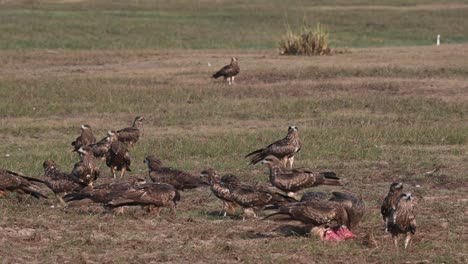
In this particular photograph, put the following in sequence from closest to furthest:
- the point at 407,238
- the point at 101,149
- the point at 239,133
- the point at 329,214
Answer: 1. the point at 407,238
2. the point at 329,214
3. the point at 101,149
4. the point at 239,133

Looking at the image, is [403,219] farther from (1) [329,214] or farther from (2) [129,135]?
(2) [129,135]

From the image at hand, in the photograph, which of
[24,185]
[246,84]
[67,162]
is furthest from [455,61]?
[24,185]

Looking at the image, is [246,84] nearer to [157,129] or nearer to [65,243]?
[157,129]

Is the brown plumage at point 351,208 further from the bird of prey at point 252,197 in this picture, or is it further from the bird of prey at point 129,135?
the bird of prey at point 129,135

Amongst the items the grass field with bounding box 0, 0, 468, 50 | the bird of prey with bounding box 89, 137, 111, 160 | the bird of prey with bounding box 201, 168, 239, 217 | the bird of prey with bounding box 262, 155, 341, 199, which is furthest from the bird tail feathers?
the grass field with bounding box 0, 0, 468, 50

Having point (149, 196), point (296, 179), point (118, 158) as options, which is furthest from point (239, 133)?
point (149, 196)

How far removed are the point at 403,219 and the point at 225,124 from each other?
11.5 metres

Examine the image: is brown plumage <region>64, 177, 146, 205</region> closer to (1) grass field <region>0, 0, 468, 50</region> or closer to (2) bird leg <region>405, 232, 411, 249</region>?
(2) bird leg <region>405, 232, 411, 249</region>

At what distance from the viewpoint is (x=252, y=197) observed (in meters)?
11.8

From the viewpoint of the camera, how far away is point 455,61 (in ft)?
105

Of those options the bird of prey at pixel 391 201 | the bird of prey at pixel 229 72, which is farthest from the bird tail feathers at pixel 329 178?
the bird of prey at pixel 229 72

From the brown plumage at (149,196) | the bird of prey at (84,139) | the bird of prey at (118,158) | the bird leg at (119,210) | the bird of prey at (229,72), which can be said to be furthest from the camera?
the bird of prey at (229,72)

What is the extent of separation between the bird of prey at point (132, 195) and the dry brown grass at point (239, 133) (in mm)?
222

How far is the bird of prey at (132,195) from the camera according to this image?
38.3ft
